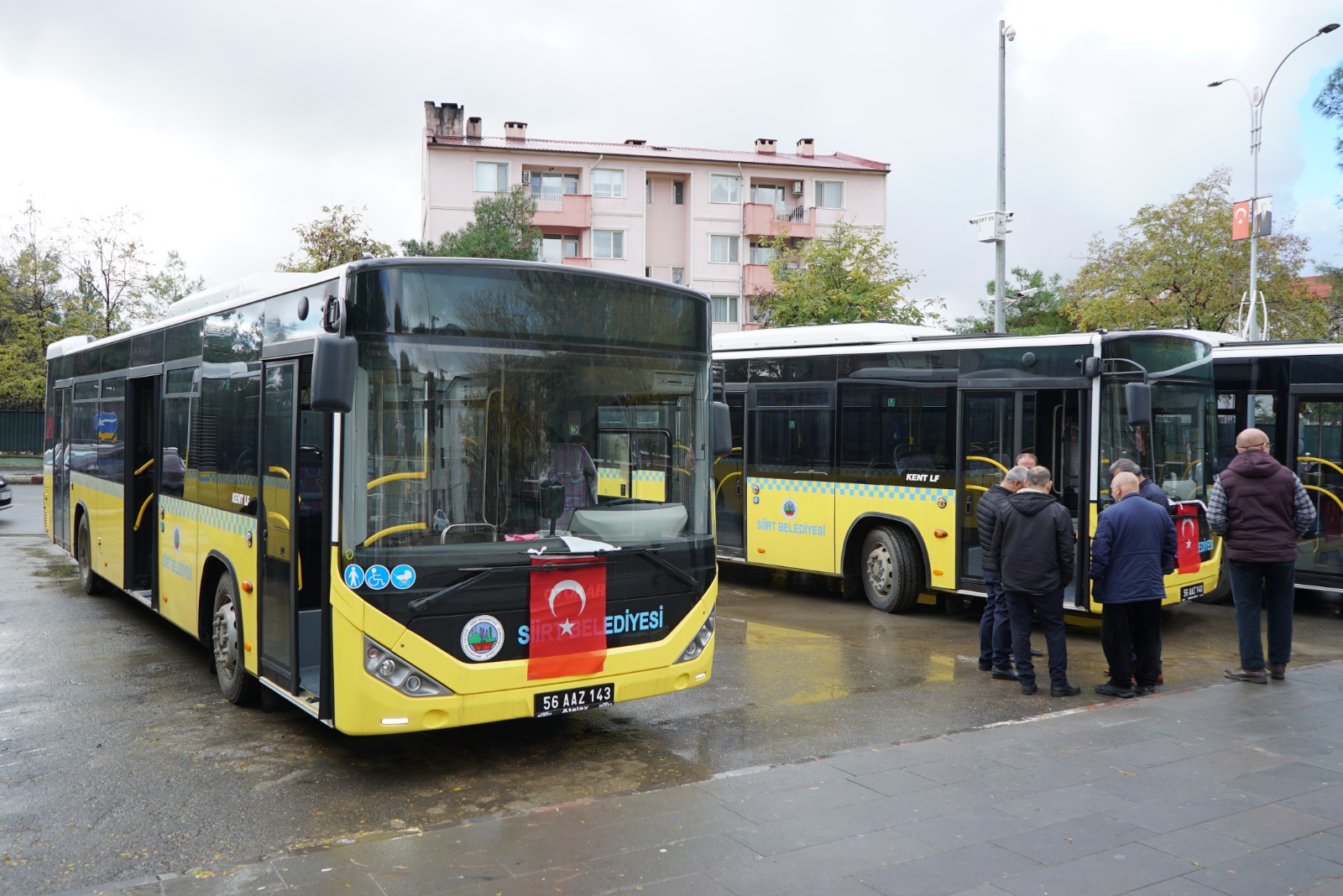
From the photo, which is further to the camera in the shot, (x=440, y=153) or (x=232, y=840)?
(x=440, y=153)

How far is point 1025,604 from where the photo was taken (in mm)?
8234

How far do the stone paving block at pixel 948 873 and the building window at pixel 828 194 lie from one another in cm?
4832

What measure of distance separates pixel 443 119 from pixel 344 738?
4481 cm

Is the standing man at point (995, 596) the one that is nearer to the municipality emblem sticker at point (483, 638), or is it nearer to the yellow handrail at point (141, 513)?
the municipality emblem sticker at point (483, 638)

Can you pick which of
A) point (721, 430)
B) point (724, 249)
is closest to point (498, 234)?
point (724, 249)

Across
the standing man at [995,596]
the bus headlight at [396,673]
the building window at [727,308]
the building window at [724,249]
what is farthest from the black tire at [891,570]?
the building window at [724,249]

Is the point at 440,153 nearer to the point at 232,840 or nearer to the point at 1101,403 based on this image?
the point at 1101,403

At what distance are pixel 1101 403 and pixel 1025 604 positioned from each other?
9.30ft

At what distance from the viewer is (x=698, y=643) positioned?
22.3 feet

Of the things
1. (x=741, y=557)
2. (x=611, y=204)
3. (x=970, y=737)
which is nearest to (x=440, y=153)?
(x=611, y=204)

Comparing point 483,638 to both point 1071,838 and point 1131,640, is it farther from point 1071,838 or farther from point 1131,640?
point 1131,640

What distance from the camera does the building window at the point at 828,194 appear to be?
168 feet

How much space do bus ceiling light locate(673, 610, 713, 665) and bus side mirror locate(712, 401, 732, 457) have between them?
1.09 m

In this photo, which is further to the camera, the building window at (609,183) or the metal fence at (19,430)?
the building window at (609,183)
